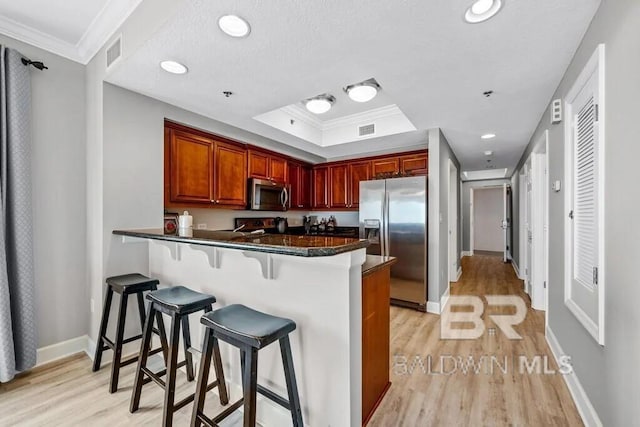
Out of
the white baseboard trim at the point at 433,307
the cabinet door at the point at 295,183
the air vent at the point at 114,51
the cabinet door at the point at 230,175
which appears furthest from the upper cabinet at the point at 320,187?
the air vent at the point at 114,51

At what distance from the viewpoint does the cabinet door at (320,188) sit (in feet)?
15.9

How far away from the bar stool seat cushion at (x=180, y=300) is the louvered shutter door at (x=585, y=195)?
230 centimetres

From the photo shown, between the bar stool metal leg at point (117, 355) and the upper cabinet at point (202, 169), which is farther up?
the upper cabinet at point (202, 169)

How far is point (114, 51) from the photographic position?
202cm

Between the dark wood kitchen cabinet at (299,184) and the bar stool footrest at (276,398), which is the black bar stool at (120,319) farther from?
the dark wood kitchen cabinet at (299,184)

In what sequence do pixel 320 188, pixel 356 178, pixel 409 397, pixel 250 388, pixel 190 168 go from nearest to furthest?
pixel 250 388
pixel 409 397
pixel 190 168
pixel 356 178
pixel 320 188

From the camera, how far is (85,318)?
8.11 ft

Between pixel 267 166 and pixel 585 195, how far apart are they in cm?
334

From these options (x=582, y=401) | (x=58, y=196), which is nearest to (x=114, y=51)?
(x=58, y=196)

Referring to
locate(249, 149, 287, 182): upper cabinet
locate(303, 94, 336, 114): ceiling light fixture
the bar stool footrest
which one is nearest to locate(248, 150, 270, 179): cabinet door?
locate(249, 149, 287, 182): upper cabinet

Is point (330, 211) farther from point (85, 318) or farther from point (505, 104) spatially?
point (85, 318)

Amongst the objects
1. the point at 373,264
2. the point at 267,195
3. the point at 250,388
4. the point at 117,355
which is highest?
the point at 267,195

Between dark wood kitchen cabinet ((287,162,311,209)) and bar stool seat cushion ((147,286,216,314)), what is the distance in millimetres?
2861

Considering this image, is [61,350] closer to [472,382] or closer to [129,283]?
[129,283]
